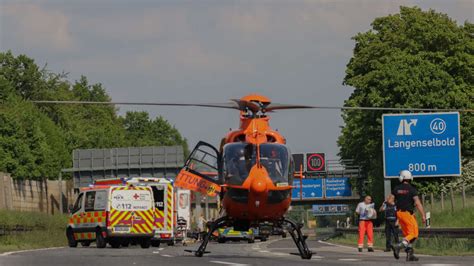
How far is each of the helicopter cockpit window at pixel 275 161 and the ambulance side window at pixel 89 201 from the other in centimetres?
1669

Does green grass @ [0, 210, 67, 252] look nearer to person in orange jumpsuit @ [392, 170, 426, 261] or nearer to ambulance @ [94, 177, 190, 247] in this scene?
ambulance @ [94, 177, 190, 247]

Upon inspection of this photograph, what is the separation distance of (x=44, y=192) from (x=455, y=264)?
59.2 metres

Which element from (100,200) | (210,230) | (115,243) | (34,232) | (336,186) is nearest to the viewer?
(210,230)

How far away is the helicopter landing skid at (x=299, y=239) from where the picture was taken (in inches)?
958

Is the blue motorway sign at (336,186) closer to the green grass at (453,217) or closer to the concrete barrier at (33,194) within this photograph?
the concrete barrier at (33,194)

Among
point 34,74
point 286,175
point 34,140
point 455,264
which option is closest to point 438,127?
point 286,175

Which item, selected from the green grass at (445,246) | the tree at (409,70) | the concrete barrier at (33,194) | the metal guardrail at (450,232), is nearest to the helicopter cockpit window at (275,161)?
the green grass at (445,246)

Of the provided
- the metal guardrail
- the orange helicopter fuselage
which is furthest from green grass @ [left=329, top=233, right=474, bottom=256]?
the orange helicopter fuselage

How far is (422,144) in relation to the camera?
1623 inches

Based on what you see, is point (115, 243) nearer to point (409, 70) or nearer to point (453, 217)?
point (453, 217)

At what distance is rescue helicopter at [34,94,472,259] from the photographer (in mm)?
Result: 23906

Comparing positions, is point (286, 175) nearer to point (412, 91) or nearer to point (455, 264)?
point (455, 264)

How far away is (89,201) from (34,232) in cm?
889

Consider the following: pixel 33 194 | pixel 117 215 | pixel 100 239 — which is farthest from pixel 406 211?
pixel 33 194
